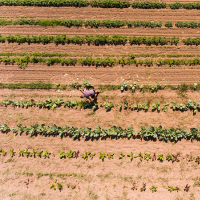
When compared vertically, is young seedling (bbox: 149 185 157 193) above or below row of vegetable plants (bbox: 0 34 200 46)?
below

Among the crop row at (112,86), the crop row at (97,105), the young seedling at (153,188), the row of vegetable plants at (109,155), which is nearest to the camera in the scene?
the young seedling at (153,188)

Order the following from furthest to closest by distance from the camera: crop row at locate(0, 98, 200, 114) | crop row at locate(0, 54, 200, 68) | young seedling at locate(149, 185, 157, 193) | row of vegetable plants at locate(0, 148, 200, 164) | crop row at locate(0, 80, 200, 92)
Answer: crop row at locate(0, 54, 200, 68) < crop row at locate(0, 80, 200, 92) < crop row at locate(0, 98, 200, 114) < row of vegetable plants at locate(0, 148, 200, 164) < young seedling at locate(149, 185, 157, 193)

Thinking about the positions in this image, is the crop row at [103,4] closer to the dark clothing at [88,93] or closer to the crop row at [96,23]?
the crop row at [96,23]

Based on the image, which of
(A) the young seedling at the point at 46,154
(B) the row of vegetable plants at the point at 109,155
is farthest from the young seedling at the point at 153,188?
(A) the young seedling at the point at 46,154

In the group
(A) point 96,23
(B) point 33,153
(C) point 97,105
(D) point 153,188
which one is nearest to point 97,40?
(A) point 96,23

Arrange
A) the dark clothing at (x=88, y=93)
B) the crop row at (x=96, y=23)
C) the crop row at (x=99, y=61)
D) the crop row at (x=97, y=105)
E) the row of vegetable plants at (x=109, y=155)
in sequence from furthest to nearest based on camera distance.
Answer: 1. the crop row at (x=96, y=23)
2. the crop row at (x=99, y=61)
3. the crop row at (x=97, y=105)
4. the row of vegetable plants at (x=109, y=155)
5. the dark clothing at (x=88, y=93)

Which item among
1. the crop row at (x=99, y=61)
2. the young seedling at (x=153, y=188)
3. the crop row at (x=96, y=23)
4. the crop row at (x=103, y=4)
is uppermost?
the crop row at (x=103, y=4)

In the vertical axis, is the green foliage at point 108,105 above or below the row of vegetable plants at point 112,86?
below

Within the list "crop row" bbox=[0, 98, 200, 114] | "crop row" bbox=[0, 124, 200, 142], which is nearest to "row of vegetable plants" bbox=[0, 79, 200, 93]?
"crop row" bbox=[0, 98, 200, 114]

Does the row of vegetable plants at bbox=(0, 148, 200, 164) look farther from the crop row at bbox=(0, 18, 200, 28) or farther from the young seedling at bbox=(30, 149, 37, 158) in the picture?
the crop row at bbox=(0, 18, 200, 28)
